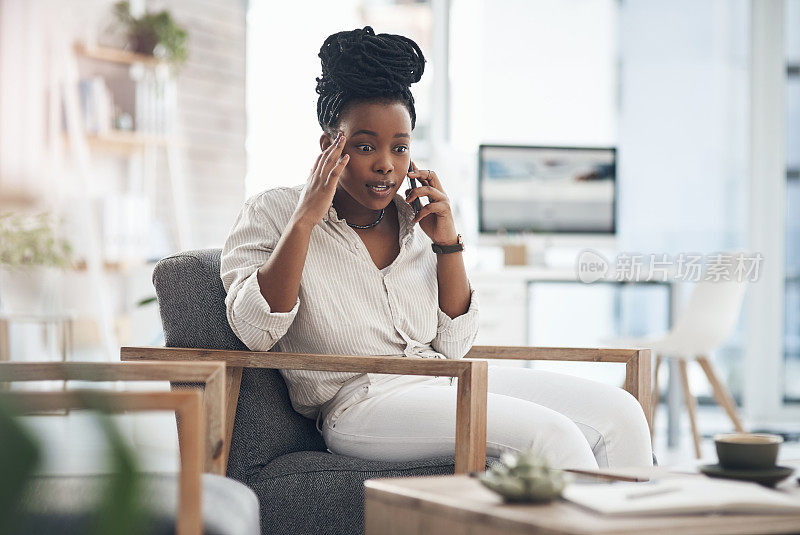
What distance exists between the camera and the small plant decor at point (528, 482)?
104 centimetres

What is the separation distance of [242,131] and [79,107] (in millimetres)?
1079

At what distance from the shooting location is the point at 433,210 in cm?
182

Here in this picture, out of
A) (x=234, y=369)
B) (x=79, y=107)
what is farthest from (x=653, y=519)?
(x=79, y=107)

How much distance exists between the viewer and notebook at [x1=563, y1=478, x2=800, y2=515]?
1007mm

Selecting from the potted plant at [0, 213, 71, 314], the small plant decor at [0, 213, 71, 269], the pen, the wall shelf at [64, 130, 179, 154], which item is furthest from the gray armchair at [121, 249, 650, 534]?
the wall shelf at [64, 130, 179, 154]

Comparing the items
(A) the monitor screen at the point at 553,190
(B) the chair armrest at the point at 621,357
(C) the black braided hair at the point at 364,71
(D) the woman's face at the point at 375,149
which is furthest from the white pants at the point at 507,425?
(A) the monitor screen at the point at 553,190

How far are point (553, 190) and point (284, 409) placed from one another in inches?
111

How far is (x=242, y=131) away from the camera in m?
5.30

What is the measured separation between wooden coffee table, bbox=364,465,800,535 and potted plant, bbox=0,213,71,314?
2.64 metres

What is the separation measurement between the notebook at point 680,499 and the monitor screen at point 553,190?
131 inches

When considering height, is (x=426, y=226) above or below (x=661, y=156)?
below

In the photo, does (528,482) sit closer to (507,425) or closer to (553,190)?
(507,425)

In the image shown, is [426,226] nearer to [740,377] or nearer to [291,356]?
[291,356]

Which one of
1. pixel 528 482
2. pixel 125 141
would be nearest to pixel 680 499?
pixel 528 482
